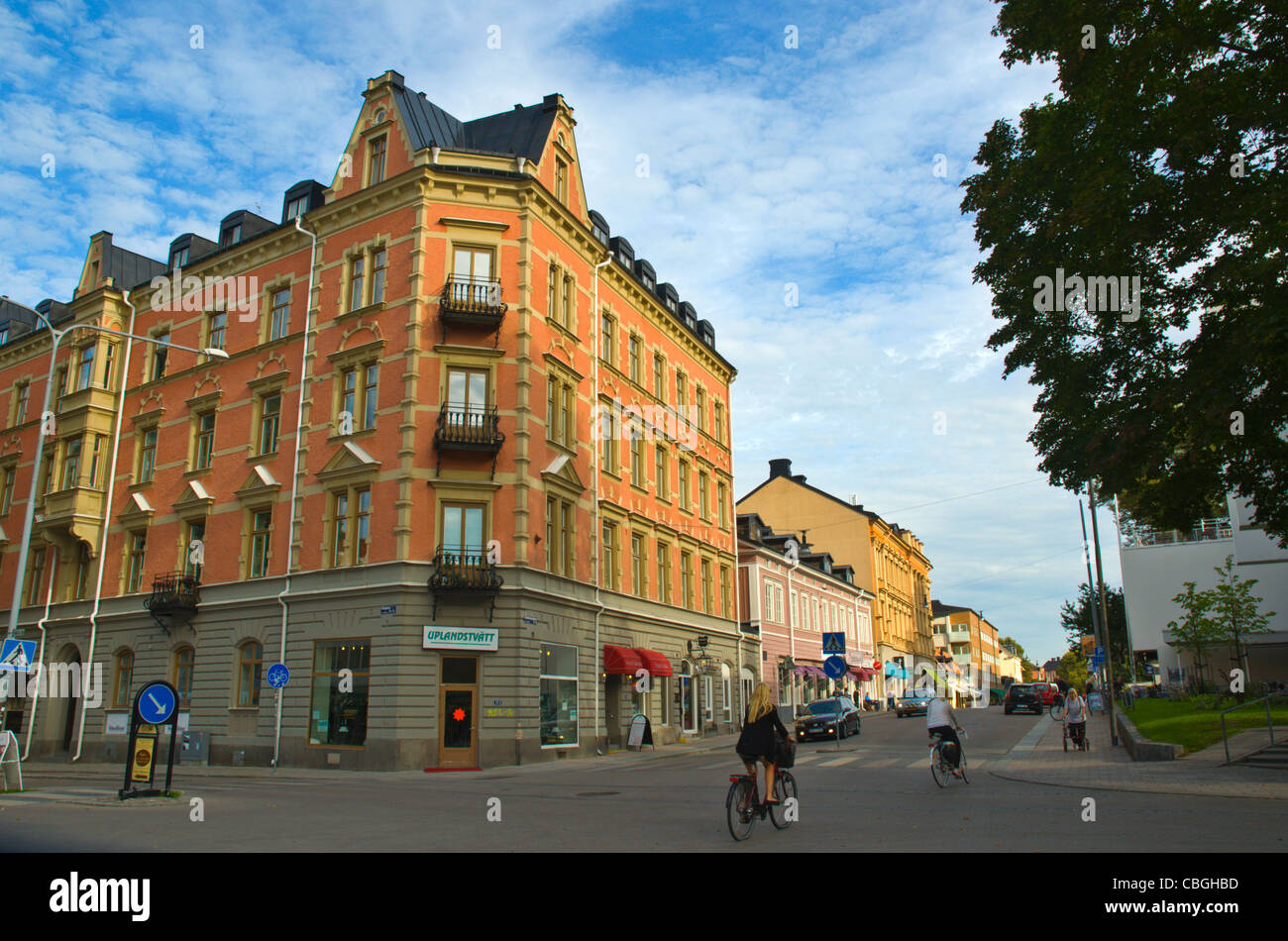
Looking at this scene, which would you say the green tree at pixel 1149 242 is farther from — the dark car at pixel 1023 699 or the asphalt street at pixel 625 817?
the dark car at pixel 1023 699

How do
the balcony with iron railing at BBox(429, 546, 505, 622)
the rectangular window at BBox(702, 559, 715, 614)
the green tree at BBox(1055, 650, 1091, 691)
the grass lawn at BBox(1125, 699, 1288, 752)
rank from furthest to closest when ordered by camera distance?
the green tree at BBox(1055, 650, 1091, 691)
the rectangular window at BBox(702, 559, 715, 614)
the balcony with iron railing at BBox(429, 546, 505, 622)
the grass lawn at BBox(1125, 699, 1288, 752)

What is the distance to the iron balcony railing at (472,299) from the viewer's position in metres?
25.5

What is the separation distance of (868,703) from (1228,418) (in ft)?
177

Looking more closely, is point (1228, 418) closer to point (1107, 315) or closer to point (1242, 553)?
point (1107, 315)

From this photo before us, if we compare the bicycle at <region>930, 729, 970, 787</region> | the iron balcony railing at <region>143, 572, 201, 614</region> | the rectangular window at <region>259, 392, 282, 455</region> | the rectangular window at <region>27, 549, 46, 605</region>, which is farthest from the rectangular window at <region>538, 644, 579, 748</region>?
the rectangular window at <region>27, 549, 46, 605</region>

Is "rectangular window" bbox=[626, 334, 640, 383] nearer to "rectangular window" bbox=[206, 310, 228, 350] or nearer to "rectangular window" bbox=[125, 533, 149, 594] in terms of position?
"rectangular window" bbox=[206, 310, 228, 350]

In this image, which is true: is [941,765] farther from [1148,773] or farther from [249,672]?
[249,672]

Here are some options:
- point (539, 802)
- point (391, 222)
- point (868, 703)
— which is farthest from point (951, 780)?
point (868, 703)

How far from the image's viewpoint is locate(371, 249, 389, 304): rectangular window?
27047mm

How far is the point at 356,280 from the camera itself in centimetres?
2791

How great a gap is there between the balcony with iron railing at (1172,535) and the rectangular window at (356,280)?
4005cm

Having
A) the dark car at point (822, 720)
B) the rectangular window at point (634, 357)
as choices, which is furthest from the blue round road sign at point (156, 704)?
the rectangular window at point (634, 357)

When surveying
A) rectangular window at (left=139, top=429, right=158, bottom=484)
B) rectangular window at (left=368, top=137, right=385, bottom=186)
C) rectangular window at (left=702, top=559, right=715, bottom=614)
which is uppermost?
rectangular window at (left=368, top=137, right=385, bottom=186)

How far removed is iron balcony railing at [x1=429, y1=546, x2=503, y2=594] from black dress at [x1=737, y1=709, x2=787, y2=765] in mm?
14059
